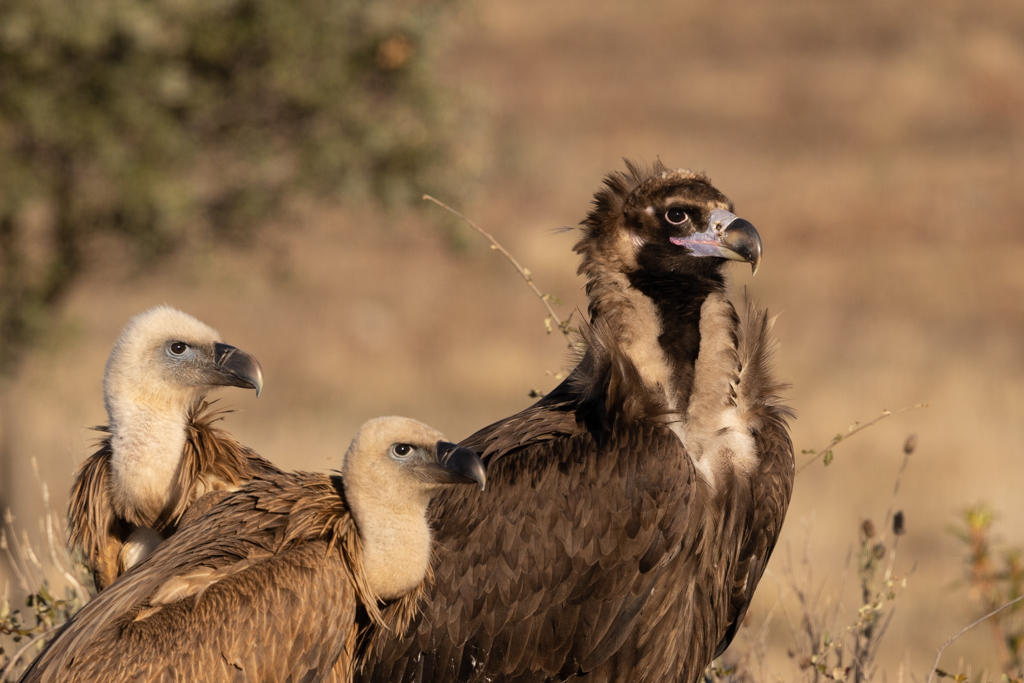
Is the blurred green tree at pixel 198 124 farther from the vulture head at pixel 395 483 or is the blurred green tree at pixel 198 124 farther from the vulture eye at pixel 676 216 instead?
the vulture head at pixel 395 483

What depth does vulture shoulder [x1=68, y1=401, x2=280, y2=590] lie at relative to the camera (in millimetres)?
4117

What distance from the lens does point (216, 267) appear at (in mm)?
10523

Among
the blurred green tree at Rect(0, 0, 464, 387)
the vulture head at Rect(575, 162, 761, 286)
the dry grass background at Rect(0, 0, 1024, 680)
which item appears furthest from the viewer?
the dry grass background at Rect(0, 0, 1024, 680)

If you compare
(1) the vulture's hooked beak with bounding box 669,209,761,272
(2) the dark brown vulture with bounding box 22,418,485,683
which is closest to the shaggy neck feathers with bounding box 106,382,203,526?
(2) the dark brown vulture with bounding box 22,418,485,683

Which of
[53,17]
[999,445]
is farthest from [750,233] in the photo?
[999,445]

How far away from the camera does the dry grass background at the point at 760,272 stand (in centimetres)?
1302

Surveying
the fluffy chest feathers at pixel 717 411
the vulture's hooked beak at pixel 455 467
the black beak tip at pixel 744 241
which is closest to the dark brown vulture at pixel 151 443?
the vulture's hooked beak at pixel 455 467

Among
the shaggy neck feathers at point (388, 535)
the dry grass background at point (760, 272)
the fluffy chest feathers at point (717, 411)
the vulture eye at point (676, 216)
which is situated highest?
the dry grass background at point (760, 272)

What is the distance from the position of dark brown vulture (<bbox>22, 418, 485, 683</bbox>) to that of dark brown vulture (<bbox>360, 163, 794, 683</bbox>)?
353 mm

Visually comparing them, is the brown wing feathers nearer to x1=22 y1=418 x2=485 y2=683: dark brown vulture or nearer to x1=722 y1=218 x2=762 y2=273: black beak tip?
x1=22 y1=418 x2=485 y2=683: dark brown vulture

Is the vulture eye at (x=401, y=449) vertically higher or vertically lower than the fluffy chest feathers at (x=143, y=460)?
higher

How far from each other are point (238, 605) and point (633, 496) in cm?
130

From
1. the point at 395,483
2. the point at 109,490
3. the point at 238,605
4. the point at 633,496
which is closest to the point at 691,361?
the point at 633,496

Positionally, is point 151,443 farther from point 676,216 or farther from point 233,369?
point 676,216
